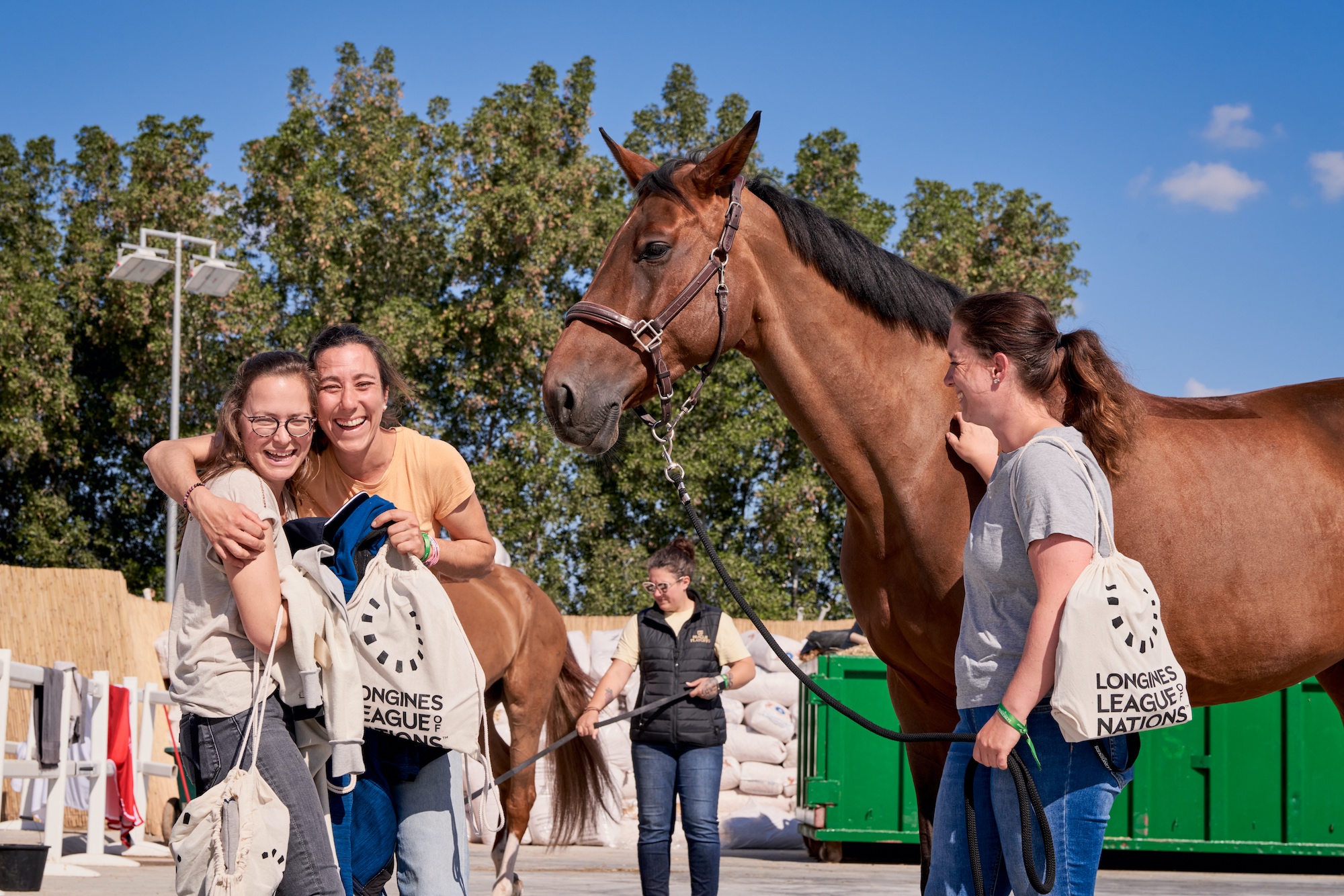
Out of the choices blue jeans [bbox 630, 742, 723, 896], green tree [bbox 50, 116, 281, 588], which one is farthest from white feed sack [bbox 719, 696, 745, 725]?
green tree [bbox 50, 116, 281, 588]

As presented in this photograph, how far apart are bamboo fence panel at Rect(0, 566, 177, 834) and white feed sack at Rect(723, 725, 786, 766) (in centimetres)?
484

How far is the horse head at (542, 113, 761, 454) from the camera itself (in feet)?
10.2

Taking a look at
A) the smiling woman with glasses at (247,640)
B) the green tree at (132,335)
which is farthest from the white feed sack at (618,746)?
the green tree at (132,335)

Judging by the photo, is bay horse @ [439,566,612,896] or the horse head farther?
bay horse @ [439,566,612,896]

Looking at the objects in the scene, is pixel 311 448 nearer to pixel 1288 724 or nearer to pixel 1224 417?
pixel 1224 417

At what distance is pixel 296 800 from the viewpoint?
2.43m

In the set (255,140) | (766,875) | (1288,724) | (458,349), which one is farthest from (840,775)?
(255,140)

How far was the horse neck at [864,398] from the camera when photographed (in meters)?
3.16

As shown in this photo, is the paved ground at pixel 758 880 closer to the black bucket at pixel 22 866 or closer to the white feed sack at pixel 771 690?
the black bucket at pixel 22 866

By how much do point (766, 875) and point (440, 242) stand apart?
15962mm

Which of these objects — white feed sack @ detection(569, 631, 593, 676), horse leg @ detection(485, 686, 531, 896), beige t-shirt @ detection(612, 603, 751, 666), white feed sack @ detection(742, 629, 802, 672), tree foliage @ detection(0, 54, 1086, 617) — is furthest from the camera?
tree foliage @ detection(0, 54, 1086, 617)

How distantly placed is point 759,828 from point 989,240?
52.4 feet

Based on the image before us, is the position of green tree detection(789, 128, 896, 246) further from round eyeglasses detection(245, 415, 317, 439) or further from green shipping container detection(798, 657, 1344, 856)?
round eyeglasses detection(245, 415, 317, 439)

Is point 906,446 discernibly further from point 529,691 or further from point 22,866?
point 22,866
